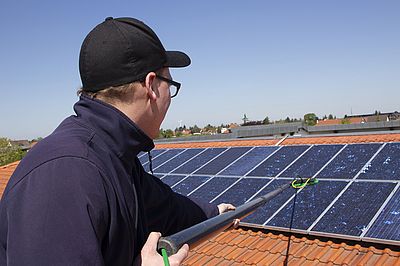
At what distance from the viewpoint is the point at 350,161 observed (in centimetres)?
583

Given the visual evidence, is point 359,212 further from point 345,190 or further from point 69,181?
point 69,181

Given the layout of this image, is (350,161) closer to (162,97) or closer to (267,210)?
(267,210)

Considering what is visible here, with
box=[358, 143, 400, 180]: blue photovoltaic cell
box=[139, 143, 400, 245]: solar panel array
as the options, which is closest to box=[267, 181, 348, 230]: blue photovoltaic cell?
box=[139, 143, 400, 245]: solar panel array

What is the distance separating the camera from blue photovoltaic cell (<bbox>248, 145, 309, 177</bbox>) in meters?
6.18

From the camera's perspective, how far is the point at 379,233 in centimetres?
399

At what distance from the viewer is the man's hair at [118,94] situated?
62.2 inches

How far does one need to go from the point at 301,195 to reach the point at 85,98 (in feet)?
13.8

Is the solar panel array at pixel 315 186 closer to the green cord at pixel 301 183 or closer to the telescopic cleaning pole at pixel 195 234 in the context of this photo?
the green cord at pixel 301 183

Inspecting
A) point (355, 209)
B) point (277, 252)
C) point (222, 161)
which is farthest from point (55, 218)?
point (222, 161)

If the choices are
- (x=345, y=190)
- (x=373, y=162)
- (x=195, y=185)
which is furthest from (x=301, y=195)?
(x=195, y=185)

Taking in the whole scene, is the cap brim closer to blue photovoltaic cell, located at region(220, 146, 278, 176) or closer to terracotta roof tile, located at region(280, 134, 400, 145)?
blue photovoltaic cell, located at region(220, 146, 278, 176)

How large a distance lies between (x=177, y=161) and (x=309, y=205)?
390 cm

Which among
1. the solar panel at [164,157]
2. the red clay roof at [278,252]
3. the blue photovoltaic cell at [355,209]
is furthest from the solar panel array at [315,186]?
the solar panel at [164,157]

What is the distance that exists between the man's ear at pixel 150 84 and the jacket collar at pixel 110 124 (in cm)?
15
